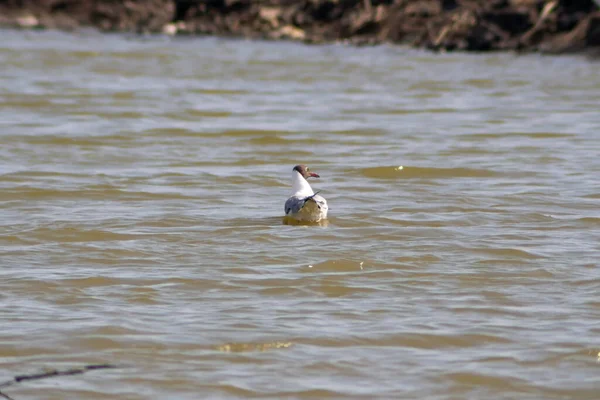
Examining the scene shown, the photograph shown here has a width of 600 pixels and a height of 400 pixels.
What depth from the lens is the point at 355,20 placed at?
28922 mm

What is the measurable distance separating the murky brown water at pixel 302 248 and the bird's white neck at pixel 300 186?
0.90 feet

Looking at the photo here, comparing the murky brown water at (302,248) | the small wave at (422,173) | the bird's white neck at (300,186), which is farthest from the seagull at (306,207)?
the small wave at (422,173)

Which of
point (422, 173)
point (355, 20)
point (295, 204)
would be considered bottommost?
point (422, 173)

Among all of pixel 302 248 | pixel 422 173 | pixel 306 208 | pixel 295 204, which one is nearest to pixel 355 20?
pixel 422 173

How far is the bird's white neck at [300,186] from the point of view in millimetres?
9508

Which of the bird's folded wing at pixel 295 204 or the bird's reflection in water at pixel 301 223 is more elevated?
the bird's folded wing at pixel 295 204

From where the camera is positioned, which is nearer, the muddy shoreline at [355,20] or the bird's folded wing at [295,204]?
A: the bird's folded wing at [295,204]

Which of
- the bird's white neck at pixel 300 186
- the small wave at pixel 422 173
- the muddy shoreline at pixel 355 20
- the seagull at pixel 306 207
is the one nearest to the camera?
the seagull at pixel 306 207

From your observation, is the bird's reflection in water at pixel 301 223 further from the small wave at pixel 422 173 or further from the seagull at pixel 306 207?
the small wave at pixel 422 173

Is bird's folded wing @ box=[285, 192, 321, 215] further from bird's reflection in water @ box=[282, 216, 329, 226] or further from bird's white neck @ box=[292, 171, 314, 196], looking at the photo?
bird's white neck @ box=[292, 171, 314, 196]

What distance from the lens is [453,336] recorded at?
620 cm

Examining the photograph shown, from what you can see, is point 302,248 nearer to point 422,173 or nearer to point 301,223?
point 301,223

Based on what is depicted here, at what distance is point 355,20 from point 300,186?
1979 centimetres

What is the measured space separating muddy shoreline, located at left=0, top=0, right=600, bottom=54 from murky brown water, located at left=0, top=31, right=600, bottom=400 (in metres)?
7.26
